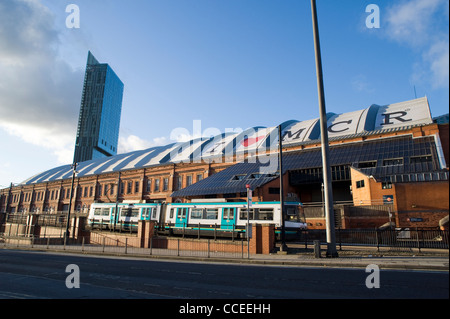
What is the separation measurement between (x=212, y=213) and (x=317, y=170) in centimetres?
1959

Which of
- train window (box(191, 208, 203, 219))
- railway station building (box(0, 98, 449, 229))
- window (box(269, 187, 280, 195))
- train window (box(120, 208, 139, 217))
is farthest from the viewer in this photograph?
window (box(269, 187, 280, 195))

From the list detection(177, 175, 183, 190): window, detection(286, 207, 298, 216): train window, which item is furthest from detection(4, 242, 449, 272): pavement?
detection(177, 175, 183, 190): window

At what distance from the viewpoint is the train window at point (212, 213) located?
2518 cm

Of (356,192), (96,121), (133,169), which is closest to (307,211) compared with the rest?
(356,192)

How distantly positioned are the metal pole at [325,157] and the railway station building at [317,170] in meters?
7.30

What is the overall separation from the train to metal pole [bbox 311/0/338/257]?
19.9 feet

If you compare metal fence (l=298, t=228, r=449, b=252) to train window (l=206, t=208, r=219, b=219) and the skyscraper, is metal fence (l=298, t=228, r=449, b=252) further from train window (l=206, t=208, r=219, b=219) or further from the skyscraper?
the skyscraper

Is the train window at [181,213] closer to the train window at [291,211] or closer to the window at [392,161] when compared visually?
the train window at [291,211]

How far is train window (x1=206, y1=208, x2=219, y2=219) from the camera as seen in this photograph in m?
25.2

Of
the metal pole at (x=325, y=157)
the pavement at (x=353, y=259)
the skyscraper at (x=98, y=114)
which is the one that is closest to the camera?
the pavement at (x=353, y=259)

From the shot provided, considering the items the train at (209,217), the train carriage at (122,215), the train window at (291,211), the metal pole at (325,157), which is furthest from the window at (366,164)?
the train carriage at (122,215)

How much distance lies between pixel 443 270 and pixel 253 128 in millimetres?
46830

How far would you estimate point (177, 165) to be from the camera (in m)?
52.6

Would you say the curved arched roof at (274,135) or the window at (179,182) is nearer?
the curved arched roof at (274,135)
